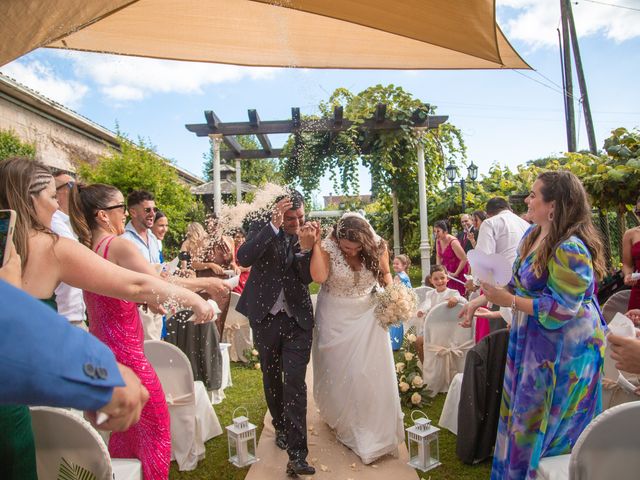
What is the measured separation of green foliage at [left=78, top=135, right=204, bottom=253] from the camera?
38.4ft

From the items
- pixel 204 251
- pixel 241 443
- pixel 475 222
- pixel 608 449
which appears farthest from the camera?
pixel 475 222

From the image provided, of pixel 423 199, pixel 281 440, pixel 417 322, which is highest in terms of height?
pixel 423 199

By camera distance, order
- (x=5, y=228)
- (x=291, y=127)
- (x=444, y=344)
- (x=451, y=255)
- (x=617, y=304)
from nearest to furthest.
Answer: (x=5, y=228) → (x=617, y=304) → (x=444, y=344) → (x=451, y=255) → (x=291, y=127)

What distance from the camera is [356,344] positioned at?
12.5 ft

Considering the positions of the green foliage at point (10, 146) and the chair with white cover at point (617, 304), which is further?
the green foliage at point (10, 146)

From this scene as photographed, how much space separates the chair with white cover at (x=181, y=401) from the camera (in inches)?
131

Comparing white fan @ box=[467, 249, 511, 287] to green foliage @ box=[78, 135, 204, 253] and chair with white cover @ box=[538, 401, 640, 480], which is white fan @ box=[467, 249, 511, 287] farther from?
green foliage @ box=[78, 135, 204, 253]

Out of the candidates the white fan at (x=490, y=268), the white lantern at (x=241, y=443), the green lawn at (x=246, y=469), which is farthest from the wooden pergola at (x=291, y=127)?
the white fan at (x=490, y=268)

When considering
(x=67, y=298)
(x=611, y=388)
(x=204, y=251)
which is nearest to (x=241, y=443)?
(x=67, y=298)

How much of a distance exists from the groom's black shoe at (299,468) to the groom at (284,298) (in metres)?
0.06

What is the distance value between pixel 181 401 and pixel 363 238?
1884mm

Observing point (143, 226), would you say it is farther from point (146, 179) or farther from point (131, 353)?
point (146, 179)

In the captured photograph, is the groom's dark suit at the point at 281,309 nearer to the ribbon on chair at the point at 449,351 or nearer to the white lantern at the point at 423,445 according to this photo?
the white lantern at the point at 423,445

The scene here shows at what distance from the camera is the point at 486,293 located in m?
2.77
